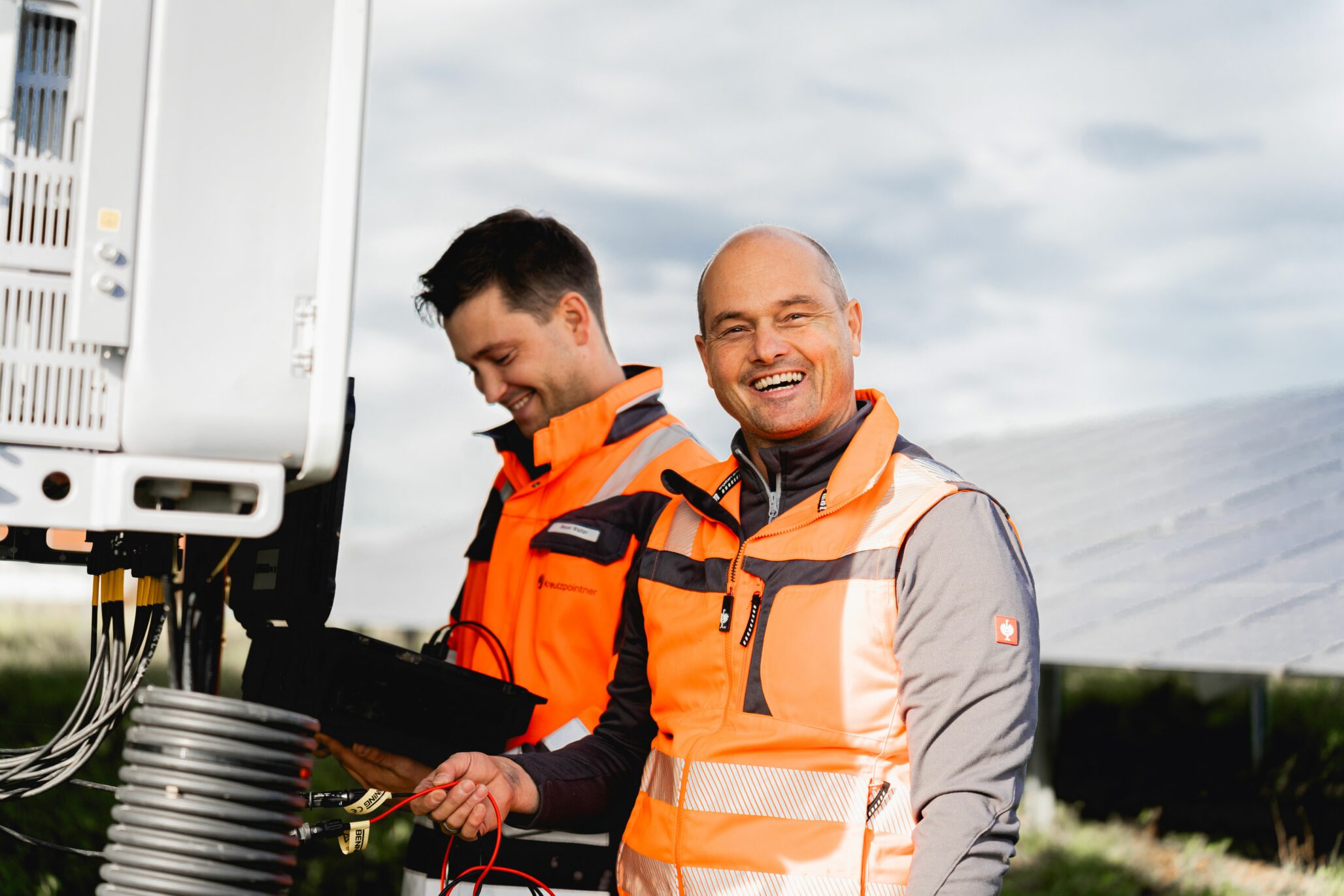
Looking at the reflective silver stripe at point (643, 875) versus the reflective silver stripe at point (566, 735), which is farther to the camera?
the reflective silver stripe at point (566, 735)

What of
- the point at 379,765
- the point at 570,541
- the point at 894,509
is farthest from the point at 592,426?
the point at 894,509

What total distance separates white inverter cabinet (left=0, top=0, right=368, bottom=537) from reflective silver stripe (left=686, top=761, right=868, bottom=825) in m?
0.91

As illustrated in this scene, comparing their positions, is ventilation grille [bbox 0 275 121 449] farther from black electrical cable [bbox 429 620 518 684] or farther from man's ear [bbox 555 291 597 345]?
man's ear [bbox 555 291 597 345]

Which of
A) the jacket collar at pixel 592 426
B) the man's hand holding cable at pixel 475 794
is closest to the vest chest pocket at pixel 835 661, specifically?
the man's hand holding cable at pixel 475 794

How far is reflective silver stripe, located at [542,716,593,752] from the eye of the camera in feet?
8.18

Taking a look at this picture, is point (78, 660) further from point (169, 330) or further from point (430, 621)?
point (169, 330)

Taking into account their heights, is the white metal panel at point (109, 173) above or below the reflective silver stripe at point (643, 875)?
above

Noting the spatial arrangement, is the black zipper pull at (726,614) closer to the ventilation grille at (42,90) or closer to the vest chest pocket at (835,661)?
the vest chest pocket at (835,661)

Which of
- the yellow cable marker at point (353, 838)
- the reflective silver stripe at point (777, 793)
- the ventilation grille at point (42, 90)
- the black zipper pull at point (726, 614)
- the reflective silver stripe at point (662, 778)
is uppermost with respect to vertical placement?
the ventilation grille at point (42, 90)

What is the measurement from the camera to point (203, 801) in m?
1.45

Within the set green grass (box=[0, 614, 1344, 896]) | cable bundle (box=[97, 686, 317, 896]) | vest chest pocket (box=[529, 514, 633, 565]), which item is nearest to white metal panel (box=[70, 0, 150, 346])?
cable bundle (box=[97, 686, 317, 896])

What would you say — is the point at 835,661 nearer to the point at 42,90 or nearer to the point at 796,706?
the point at 796,706

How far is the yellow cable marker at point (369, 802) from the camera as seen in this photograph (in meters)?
1.90

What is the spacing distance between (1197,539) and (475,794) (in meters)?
6.46
